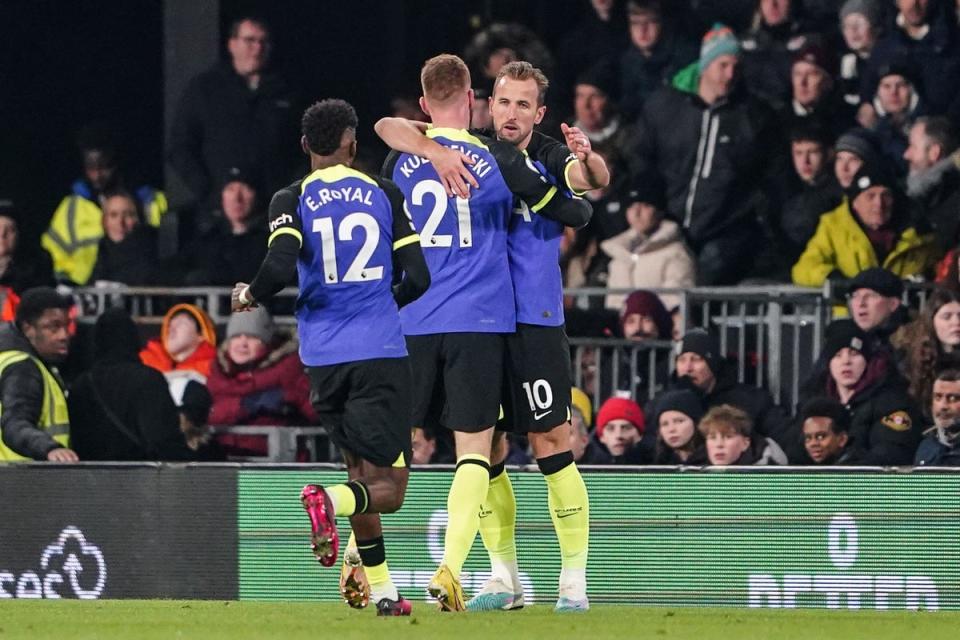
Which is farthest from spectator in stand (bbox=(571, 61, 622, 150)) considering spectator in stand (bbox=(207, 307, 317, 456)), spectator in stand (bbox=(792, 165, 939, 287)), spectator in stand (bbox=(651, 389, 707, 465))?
spectator in stand (bbox=(651, 389, 707, 465))

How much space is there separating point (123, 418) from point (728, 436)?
132 inches

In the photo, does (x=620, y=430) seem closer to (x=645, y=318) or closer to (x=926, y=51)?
(x=645, y=318)

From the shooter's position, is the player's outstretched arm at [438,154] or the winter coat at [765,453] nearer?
the player's outstretched arm at [438,154]

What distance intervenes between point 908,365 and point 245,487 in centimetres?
369

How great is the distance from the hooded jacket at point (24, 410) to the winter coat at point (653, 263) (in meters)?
3.93

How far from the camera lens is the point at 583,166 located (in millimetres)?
9273

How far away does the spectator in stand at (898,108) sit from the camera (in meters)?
14.4

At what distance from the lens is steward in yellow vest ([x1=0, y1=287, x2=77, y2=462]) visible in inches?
484

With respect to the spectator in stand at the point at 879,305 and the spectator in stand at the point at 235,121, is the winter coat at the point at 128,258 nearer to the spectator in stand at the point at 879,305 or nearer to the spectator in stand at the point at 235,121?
the spectator in stand at the point at 235,121

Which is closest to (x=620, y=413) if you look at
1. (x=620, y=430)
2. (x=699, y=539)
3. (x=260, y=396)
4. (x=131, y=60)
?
(x=620, y=430)

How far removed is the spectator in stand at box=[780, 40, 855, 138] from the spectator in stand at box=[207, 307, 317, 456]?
355 cm

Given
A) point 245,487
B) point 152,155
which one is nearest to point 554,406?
point 245,487

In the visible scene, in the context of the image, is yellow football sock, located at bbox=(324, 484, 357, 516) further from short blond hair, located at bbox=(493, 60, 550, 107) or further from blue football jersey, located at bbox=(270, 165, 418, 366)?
short blond hair, located at bbox=(493, 60, 550, 107)

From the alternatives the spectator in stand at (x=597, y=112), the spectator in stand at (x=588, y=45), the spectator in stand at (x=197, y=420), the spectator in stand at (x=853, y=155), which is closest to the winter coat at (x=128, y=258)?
the spectator in stand at (x=197, y=420)
